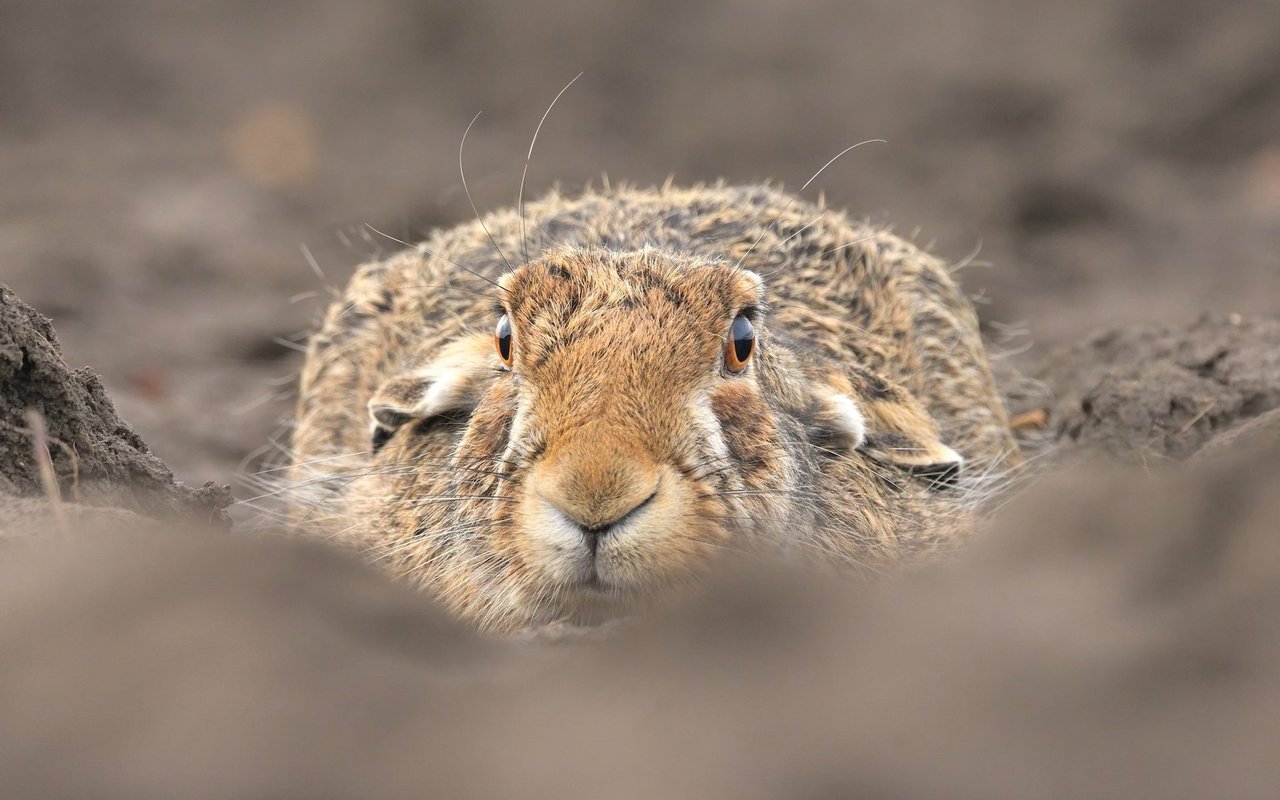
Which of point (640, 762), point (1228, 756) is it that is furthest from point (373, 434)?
point (1228, 756)

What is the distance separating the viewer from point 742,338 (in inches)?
150

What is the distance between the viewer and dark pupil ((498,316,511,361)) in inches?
155

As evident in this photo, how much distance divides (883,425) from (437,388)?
156 cm

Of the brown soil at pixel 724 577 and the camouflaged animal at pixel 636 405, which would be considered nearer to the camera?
the brown soil at pixel 724 577

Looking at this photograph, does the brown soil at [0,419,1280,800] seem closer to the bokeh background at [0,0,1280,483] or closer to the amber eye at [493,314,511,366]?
the amber eye at [493,314,511,366]

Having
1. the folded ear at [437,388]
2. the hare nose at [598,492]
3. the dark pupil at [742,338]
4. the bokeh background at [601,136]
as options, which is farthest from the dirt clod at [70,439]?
the bokeh background at [601,136]

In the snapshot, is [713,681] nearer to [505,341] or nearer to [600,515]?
[600,515]

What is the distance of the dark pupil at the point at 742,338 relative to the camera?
150 inches

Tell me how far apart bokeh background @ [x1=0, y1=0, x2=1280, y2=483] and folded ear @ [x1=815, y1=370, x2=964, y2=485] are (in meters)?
3.19

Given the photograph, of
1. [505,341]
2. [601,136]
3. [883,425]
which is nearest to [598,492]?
[505,341]

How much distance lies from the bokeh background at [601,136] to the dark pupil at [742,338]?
4.39 metres

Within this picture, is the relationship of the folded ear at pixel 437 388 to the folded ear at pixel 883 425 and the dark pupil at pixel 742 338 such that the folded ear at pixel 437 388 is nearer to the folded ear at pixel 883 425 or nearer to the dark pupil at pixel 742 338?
the dark pupil at pixel 742 338

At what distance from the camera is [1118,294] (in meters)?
8.41

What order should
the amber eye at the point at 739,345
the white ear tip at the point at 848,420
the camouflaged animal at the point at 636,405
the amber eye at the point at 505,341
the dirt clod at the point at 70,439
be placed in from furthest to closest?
the white ear tip at the point at 848,420 → the amber eye at the point at 505,341 → the amber eye at the point at 739,345 → the dirt clod at the point at 70,439 → the camouflaged animal at the point at 636,405
